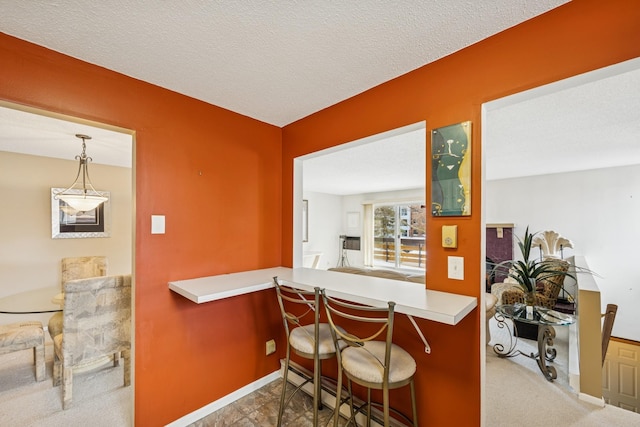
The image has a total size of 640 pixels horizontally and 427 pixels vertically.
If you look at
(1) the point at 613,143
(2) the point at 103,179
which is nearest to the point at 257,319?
(2) the point at 103,179

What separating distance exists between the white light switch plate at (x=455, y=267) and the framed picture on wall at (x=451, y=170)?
246 mm

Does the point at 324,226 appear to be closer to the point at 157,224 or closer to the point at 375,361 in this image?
the point at 157,224

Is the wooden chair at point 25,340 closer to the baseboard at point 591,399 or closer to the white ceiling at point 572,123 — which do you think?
the white ceiling at point 572,123

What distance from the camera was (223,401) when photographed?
2020mm

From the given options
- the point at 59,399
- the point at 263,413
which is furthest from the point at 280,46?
the point at 59,399

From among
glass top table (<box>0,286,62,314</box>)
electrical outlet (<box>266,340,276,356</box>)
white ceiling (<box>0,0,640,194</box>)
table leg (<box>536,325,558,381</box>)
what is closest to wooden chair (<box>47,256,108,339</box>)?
glass top table (<box>0,286,62,314</box>)

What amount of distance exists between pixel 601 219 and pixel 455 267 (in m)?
4.73

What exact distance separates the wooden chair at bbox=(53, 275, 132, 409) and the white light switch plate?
2412 mm

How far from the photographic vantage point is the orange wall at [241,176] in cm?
124

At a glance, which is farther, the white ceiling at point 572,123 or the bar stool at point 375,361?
the white ceiling at point 572,123

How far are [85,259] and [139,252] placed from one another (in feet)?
7.48

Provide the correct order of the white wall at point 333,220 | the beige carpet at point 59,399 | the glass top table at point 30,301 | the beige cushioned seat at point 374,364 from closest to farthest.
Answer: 1. the beige cushioned seat at point 374,364
2. the beige carpet at point 59,399
3. the glass top table at point 30,301
4. the white wall at point 333,220

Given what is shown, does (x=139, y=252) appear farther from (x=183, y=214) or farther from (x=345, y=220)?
(x=345, y=220)

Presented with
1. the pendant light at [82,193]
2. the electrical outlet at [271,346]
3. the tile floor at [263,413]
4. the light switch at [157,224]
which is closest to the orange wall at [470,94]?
the tile floor at [263,413]
